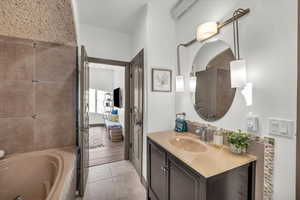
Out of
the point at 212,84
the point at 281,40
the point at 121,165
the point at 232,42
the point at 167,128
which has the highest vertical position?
the point at 232,42

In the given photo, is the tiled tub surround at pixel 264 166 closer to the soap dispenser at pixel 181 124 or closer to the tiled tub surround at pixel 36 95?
the soap dispenser at pixel 181 124

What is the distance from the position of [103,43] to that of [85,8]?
2.13 feet

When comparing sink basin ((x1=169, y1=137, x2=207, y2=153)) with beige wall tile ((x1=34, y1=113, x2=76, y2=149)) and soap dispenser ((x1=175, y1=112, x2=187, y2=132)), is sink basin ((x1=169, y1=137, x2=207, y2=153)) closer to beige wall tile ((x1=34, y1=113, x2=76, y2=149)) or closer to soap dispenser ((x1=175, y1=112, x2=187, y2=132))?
soap dispenser ((x1=175, y1=112, x2=187, y2=132))

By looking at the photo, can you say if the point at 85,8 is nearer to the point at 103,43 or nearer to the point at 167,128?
the point at 103,43

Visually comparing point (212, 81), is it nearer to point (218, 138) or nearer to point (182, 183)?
point (218, 138)

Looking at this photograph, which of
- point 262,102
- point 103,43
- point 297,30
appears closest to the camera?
point 297,30

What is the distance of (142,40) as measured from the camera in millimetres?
2195

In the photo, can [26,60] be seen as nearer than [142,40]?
Yes

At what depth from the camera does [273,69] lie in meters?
1.00

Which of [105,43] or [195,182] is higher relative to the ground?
[105,43]

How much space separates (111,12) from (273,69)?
7.46 feet

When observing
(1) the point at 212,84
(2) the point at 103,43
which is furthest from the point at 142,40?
(1) the point at 212,84

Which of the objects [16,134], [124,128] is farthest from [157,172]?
[16,134]

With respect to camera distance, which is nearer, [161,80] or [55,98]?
[55,98]
